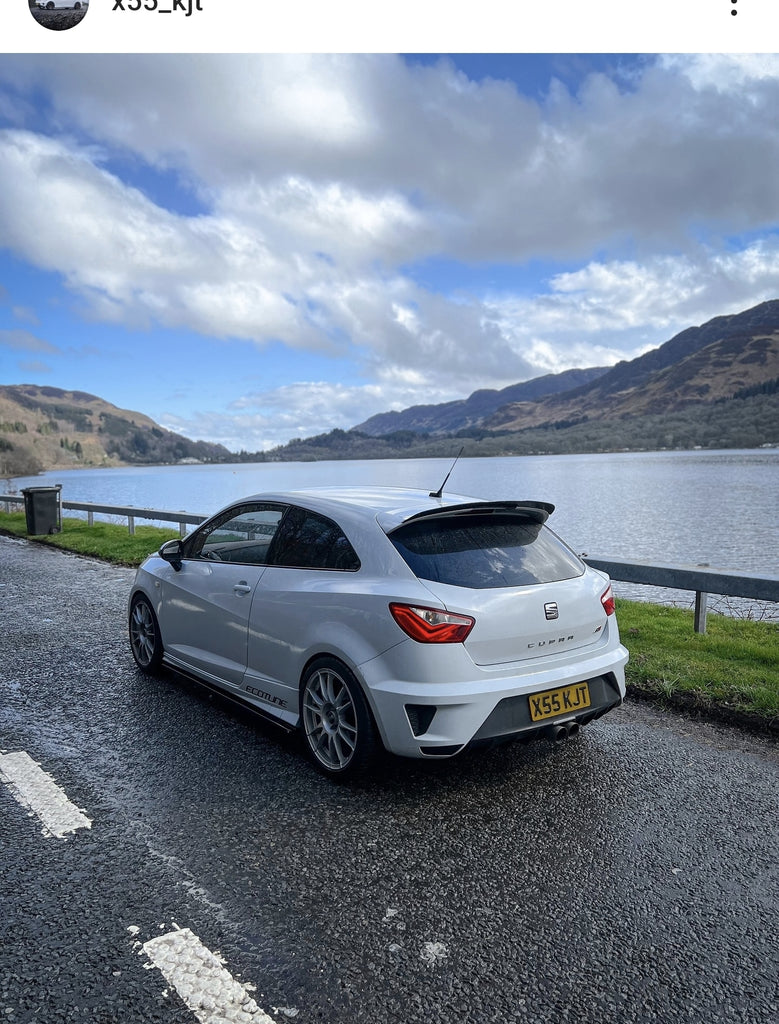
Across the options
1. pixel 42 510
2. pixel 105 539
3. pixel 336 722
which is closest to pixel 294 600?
pixel 336 722

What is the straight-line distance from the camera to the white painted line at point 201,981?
7.45 feet

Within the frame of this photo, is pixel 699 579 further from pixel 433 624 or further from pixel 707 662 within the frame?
pixel 433 624

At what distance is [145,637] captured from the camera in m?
6.18

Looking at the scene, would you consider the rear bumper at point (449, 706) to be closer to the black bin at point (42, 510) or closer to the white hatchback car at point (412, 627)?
the white hatchback car at point (412, 627)

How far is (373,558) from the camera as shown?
4.02 metres

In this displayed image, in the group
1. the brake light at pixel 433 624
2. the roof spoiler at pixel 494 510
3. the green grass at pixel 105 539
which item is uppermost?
the roof spoiler at pixel 494 510

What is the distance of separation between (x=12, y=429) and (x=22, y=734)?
181 metres

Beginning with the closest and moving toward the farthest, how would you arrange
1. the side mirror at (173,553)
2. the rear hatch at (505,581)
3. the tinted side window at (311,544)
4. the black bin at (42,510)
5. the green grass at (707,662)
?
1. the rear hatch at (505,581)
2. the tinted side window at (311,544)
3. the green grass at (707,662)
4. the side mirror at (173,553)
5. the black bin at (42,510)

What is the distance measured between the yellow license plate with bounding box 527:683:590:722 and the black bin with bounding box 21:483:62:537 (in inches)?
659

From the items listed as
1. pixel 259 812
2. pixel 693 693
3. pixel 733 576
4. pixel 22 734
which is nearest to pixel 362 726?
pixel 259 812

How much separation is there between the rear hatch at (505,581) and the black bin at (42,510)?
16255 millimetres

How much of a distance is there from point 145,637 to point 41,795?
2358 mm

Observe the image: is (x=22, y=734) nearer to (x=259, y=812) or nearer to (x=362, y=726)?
(x=259, y=812)
